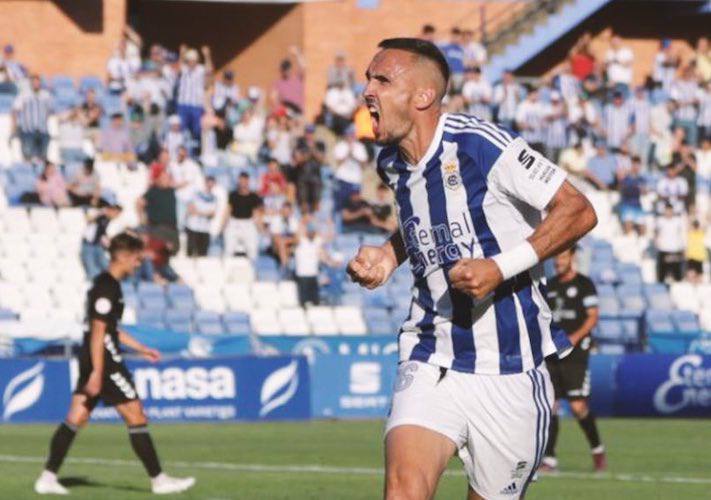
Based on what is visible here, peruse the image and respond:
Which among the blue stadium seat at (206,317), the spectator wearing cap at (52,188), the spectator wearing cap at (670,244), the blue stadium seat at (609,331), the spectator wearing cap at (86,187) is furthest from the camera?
the spectator wearing cap at (670,244)

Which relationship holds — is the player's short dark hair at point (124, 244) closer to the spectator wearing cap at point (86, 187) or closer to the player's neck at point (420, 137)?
the player's neck at point (420, 137)

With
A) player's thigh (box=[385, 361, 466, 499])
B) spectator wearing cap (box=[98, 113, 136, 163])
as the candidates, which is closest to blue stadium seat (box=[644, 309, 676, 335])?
spectator wearing cap (box=[98, 113, 136, 163])

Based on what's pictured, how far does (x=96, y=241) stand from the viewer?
27.5 meters

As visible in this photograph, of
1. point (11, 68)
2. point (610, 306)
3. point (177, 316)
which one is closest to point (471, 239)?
point (177, 316)

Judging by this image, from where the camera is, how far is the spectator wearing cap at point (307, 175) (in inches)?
1229

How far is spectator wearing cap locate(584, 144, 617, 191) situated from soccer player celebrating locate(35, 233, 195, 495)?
2037 centimetres

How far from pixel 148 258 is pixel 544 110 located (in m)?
9.09

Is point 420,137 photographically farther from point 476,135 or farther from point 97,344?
point 97,344

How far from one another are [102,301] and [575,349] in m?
5.03

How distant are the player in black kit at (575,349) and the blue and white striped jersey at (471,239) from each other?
926cm

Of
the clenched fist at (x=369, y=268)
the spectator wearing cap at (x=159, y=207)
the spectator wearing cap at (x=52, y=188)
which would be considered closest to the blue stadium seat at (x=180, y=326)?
the spectator wearing cap at (x=159, y=207)

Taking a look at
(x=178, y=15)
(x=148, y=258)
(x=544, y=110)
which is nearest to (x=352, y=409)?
(x=148, y=258)

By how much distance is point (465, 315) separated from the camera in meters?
7.80

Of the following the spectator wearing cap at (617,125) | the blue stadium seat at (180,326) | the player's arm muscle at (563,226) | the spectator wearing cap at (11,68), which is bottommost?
the blue stadium seat at (180,326)
